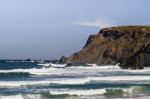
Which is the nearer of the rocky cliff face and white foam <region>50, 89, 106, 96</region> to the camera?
white foam <region>50, 89, 106, 96</region>

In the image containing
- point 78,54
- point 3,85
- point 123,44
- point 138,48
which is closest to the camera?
point 3,85

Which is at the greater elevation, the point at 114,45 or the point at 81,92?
the point at 114,45

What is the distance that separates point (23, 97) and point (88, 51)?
8900 centimetres

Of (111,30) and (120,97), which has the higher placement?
(111,30)

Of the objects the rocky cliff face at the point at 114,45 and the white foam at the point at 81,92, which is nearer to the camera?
the white foam at the point at 81,92

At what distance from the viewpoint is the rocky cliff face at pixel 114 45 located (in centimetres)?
10875

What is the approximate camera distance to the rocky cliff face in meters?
109

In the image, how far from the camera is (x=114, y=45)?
11575 cm

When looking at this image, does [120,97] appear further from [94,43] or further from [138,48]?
[94,43]

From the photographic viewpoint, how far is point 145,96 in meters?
31.8

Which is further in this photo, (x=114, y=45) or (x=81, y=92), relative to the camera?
(x=114, y=45)

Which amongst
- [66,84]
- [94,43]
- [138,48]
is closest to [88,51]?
[94,43]

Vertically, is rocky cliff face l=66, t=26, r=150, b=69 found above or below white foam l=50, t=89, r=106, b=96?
above

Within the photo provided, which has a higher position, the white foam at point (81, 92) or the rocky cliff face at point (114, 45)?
the rocky cliff face at point (114, 45)
